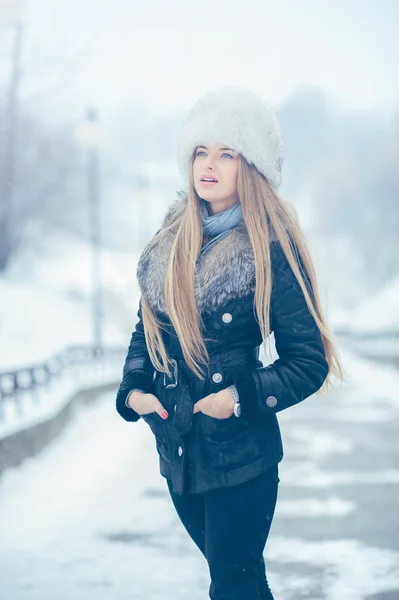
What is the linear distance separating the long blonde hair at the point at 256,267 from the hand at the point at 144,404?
0.12 m

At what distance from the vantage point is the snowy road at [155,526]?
5375 mm

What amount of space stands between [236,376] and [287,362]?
0.19 m

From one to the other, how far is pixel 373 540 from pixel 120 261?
60.7m

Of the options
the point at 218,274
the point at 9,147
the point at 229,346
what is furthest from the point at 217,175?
the point at 9,147

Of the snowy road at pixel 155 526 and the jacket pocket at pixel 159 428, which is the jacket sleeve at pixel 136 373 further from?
the snowy road at pixel 155 526

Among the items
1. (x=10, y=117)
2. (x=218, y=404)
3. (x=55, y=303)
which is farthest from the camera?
(x=55, y=303)

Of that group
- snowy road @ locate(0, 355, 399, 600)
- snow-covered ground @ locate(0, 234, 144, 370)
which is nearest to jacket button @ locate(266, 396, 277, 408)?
snowy road @ locate(0, 355, 399, 600)

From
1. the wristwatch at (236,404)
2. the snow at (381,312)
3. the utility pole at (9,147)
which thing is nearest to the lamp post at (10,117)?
the utility pole at (9,147)

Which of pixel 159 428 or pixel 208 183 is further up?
pixel 208 183

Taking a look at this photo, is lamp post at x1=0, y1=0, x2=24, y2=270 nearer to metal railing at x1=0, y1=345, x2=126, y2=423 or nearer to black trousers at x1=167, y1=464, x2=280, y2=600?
metal railing at x1=0, y1=345, x2=126, y2=423

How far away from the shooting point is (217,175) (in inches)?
140

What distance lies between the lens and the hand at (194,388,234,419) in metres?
3.22

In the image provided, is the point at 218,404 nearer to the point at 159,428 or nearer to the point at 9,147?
the point at 159,428

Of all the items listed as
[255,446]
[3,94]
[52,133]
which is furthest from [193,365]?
[52,133]
